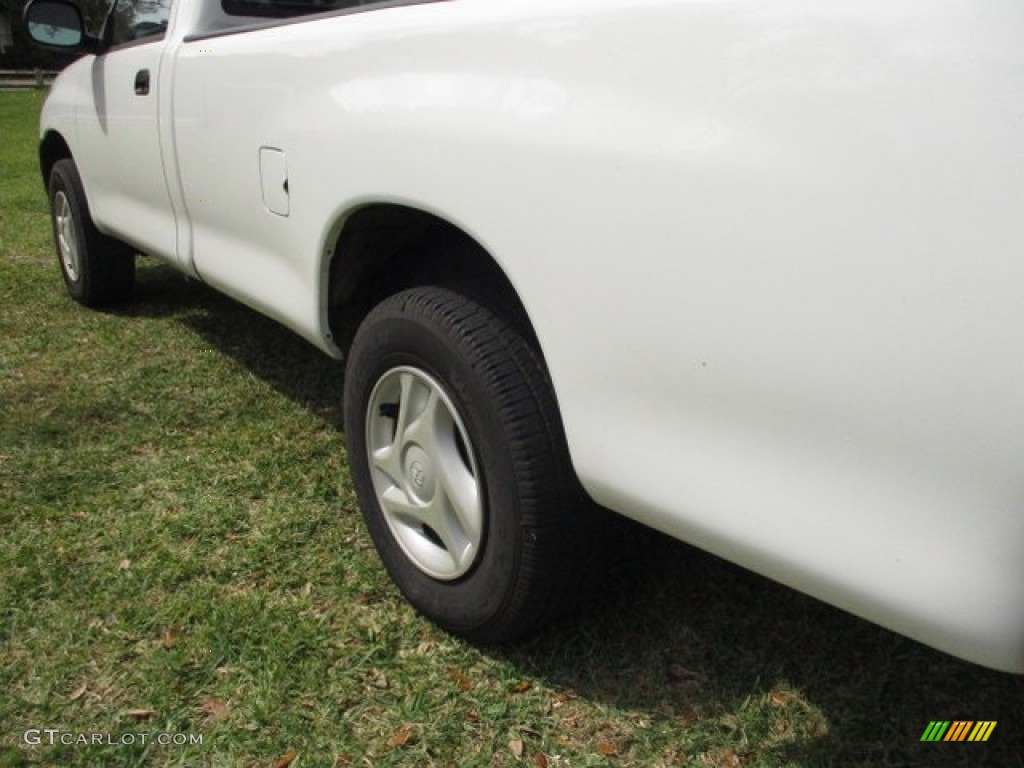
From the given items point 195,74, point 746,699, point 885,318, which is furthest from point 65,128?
point 885,318

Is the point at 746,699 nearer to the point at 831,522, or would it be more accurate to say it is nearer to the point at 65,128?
the point at 831,522

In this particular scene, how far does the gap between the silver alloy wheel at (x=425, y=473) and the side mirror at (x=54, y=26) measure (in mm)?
2525

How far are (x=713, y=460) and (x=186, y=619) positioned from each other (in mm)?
1493

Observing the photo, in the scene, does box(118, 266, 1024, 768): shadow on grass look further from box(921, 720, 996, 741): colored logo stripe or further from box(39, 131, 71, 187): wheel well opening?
box(39, 131, 71, 187): wheel well opening

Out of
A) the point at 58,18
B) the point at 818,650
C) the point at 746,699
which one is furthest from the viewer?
the point at 58,18

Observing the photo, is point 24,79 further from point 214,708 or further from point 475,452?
point 475,452

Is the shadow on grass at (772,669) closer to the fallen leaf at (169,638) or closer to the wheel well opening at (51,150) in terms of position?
the fallen leaf at (169,638)

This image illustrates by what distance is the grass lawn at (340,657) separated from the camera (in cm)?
199

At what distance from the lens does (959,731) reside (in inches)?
77.5

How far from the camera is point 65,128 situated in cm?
437

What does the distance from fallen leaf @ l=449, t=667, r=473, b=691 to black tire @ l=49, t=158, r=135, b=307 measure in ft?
10.4

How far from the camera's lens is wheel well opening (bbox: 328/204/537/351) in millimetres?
2086

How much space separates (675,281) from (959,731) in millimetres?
1181

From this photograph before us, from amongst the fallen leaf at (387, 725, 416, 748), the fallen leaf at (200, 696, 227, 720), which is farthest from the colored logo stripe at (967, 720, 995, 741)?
the fallen leaf at (200, 696, 227, 720)
